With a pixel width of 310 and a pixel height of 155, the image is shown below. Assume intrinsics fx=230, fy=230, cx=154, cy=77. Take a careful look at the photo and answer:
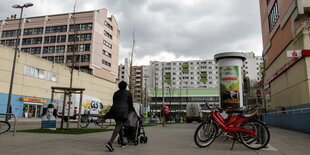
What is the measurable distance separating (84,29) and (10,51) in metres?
26.7

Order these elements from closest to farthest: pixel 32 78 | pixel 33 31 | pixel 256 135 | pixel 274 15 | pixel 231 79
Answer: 1. pixel 256 135
2. pixel 231 79
3. pixel 274 15
4. pixel 32 78
5. pixel 33 31

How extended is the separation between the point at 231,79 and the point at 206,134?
746 cm

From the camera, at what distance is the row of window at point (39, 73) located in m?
32.2

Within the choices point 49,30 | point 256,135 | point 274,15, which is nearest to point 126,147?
point 256,135

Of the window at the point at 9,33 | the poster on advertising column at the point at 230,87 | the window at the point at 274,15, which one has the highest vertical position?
the window at the point at 9,33

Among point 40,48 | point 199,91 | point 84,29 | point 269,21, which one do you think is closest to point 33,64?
point 84,29

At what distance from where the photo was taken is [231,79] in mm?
12883

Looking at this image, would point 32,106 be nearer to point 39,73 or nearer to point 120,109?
point 39,73

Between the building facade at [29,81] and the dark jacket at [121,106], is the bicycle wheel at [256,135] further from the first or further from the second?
the building facade at [29,81]

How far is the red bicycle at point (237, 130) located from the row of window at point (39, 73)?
32.0 metres

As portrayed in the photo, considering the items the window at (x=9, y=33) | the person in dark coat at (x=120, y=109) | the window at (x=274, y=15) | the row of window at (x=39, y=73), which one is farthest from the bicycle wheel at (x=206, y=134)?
the window at (x=9, y=33)

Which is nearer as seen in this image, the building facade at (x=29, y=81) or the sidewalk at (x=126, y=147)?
the sidewalk at (x=126, y=147)

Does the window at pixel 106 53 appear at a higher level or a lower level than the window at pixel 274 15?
higher

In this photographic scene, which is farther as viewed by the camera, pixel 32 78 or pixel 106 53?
pixel 106 53
